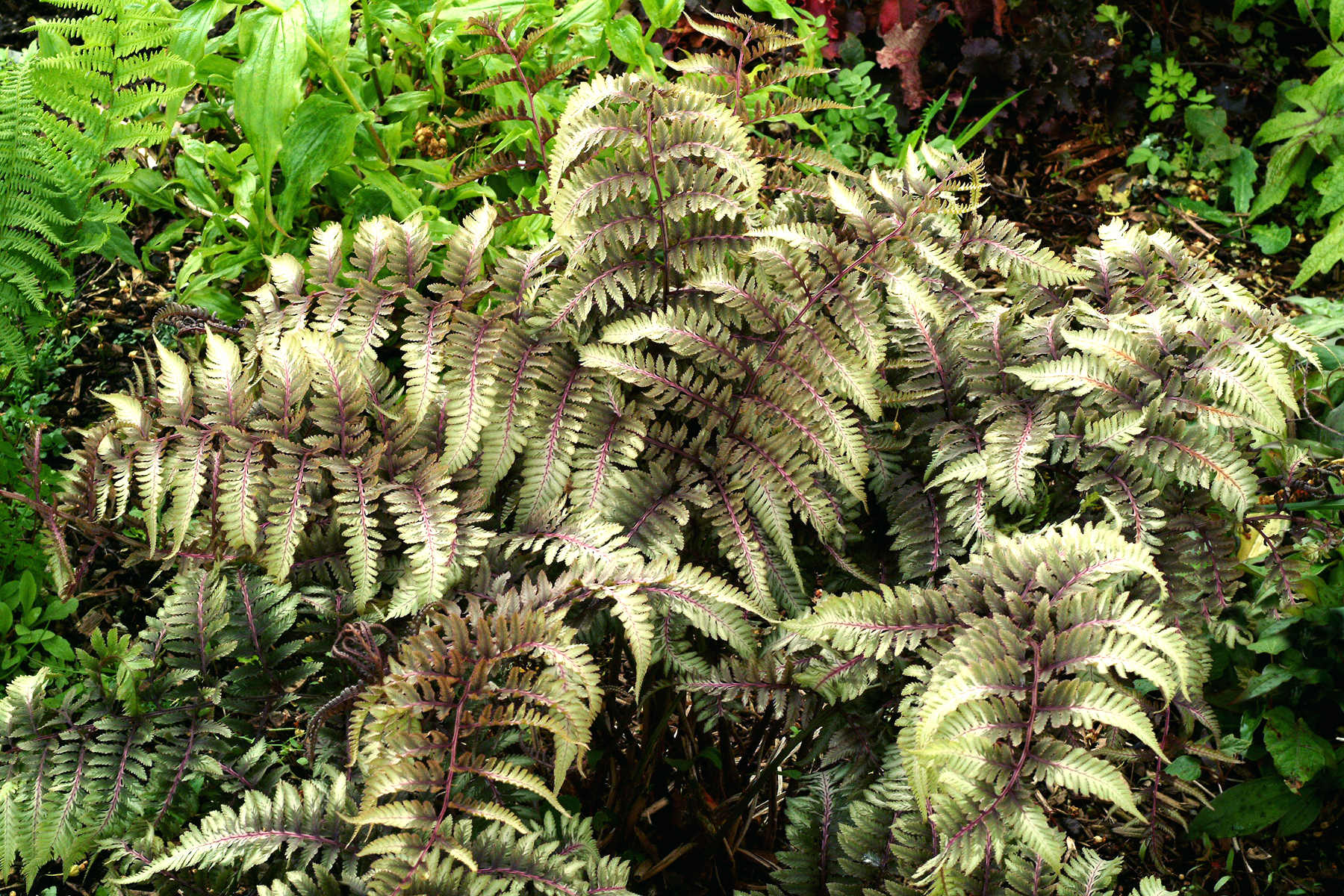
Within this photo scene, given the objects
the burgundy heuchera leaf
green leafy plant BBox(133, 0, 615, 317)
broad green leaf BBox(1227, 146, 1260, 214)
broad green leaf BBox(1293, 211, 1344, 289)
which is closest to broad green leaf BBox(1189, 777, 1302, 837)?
broad green leaf BBox(1293, 211, 1344, 289)

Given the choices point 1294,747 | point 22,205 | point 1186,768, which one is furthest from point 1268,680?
point 22,205

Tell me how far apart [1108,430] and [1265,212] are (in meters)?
2.68

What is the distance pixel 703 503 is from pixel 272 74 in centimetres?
159

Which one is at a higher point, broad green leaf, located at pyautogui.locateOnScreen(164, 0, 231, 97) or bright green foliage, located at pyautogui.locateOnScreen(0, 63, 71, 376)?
broad green leaf, located at pyautogui.locateOnScreen(164, 0, 231, 97)

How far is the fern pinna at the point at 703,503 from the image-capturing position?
1404 mm

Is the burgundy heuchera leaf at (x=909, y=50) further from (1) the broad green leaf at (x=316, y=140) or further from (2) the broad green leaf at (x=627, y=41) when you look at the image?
(1) the broad green leaf at (x=316, y=140)

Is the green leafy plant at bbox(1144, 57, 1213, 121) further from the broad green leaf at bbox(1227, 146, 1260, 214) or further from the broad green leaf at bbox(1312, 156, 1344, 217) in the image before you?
the broad green leaf at bbox(1312, 156, 1344, 217)

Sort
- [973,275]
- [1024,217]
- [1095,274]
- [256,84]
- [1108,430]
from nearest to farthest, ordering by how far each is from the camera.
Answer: [1108,430]
[1095,274]
[973,275]
[256,84]
[1024,217]

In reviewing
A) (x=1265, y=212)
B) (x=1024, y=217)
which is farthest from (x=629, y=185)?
(x=1265, y=212)

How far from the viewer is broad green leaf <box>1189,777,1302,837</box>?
221 centimetres

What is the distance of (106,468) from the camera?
5.67ft

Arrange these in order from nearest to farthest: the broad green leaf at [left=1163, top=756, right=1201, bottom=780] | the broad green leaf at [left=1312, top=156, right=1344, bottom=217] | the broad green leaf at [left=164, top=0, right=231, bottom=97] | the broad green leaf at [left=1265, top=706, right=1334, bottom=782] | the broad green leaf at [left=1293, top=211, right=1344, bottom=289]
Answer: the broad green leaf at [left=1265, top=706, right=1334, bottom=782] < the broad green leaf at [left=1163, top=756, right=1201, bottom=780] < the broad green leaf at [left=164, top=0, right=231, bottom=97] < the broad green leaf at [left=1293, top=211, right=1344, bottom=289] < the broad green leaf at [left=1312, top=156, right=1344, bottom=217]

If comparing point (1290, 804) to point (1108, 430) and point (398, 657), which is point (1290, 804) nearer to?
point (1108, 430)

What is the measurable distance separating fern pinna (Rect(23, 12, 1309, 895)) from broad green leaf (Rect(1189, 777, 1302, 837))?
2.19ft
